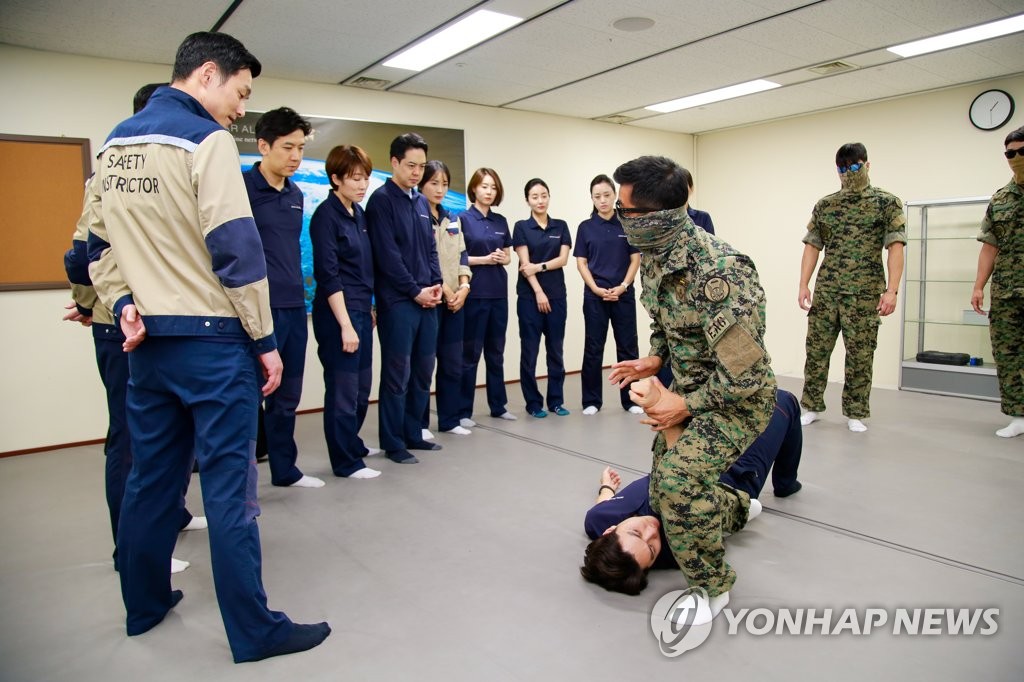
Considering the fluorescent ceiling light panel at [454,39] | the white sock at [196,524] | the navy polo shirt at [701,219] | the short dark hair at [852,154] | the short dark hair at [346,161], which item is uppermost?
the fluorescent ceiling light panel at [454,39]

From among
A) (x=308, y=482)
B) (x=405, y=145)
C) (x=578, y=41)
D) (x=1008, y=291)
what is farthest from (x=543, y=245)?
(x=1008, y=291)

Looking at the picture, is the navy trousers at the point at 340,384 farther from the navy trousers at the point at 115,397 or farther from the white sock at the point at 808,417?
the white sock at the point at 808,417

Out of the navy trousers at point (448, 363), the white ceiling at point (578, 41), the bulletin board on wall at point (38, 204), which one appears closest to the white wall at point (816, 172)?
the white ceiling at point (578, 41)

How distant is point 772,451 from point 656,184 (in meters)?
1.33

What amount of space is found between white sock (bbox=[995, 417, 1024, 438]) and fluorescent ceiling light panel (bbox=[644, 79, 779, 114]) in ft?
9.98

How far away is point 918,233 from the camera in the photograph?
5.69 metres

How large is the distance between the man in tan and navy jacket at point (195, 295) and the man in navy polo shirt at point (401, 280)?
174cm

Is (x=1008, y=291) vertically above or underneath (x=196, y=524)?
above

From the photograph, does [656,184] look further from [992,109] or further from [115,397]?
[992,109]

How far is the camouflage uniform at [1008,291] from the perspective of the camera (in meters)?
3.93

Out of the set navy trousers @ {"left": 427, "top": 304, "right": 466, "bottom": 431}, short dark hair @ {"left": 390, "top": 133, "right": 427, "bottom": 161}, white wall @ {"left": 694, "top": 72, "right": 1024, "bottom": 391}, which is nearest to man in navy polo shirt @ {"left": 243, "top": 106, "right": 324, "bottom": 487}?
short dark hair @ {"left": 390, "top": 133, "right": 427, "bottom": 161}

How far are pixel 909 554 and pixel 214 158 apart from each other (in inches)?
106

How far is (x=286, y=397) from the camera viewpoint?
3.21 metres

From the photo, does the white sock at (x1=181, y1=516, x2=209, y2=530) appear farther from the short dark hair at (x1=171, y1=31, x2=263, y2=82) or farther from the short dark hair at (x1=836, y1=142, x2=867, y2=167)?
the short dark hair at (x1=836, y1=142, x2=867, y2=167)
